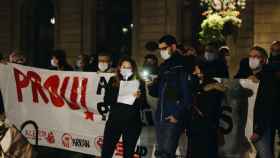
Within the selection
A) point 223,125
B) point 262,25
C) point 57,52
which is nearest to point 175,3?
point 262,25

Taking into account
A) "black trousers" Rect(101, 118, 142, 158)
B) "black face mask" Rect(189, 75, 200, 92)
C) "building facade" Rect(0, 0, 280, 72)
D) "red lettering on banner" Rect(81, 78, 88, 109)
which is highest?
"building facade" Rect(0, 0, 280, 72)

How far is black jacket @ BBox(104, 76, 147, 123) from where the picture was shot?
8156mm

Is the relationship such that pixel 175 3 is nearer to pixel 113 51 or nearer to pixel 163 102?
Answer: pixel 113 51

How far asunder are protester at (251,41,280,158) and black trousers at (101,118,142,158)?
1686 millimetres

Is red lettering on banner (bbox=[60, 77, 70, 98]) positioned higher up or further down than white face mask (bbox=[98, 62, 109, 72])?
further down

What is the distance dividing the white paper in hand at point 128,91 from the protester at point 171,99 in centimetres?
67

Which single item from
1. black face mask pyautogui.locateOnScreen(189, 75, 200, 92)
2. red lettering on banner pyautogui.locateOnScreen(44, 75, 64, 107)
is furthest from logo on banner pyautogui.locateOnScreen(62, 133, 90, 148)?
black face mask pyautogui.locateOnScreen(189, 75, 200, 92)

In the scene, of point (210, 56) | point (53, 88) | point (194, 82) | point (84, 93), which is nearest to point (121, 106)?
point (194, 82)

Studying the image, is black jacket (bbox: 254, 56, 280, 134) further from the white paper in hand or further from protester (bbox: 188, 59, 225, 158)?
the white paper in hand

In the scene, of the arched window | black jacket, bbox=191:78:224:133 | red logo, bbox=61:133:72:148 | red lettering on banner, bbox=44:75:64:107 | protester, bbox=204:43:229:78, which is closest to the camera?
black jacket, bbox=191:78:224:133

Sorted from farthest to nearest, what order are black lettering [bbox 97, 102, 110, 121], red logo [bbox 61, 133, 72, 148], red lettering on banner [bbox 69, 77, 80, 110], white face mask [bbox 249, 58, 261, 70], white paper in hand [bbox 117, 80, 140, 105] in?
red logo [bbox 61, 133, 72, 148] < red lettering on banner [bbox 69, 77, 80, 110] < black lettering [bbox 97, 102, 110, 121] < white paper in hand [bbox 117, 80, 140, 105] < white face mask [bbox 249, 58, 261, 70]

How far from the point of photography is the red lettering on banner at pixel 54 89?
977 centimetres

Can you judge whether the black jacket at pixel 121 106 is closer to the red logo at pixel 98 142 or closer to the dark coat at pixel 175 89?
the dark coat at pixel 175 89

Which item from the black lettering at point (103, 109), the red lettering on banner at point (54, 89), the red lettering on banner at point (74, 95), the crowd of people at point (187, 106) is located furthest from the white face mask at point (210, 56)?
the red lettering on banner at point (54, 89)
